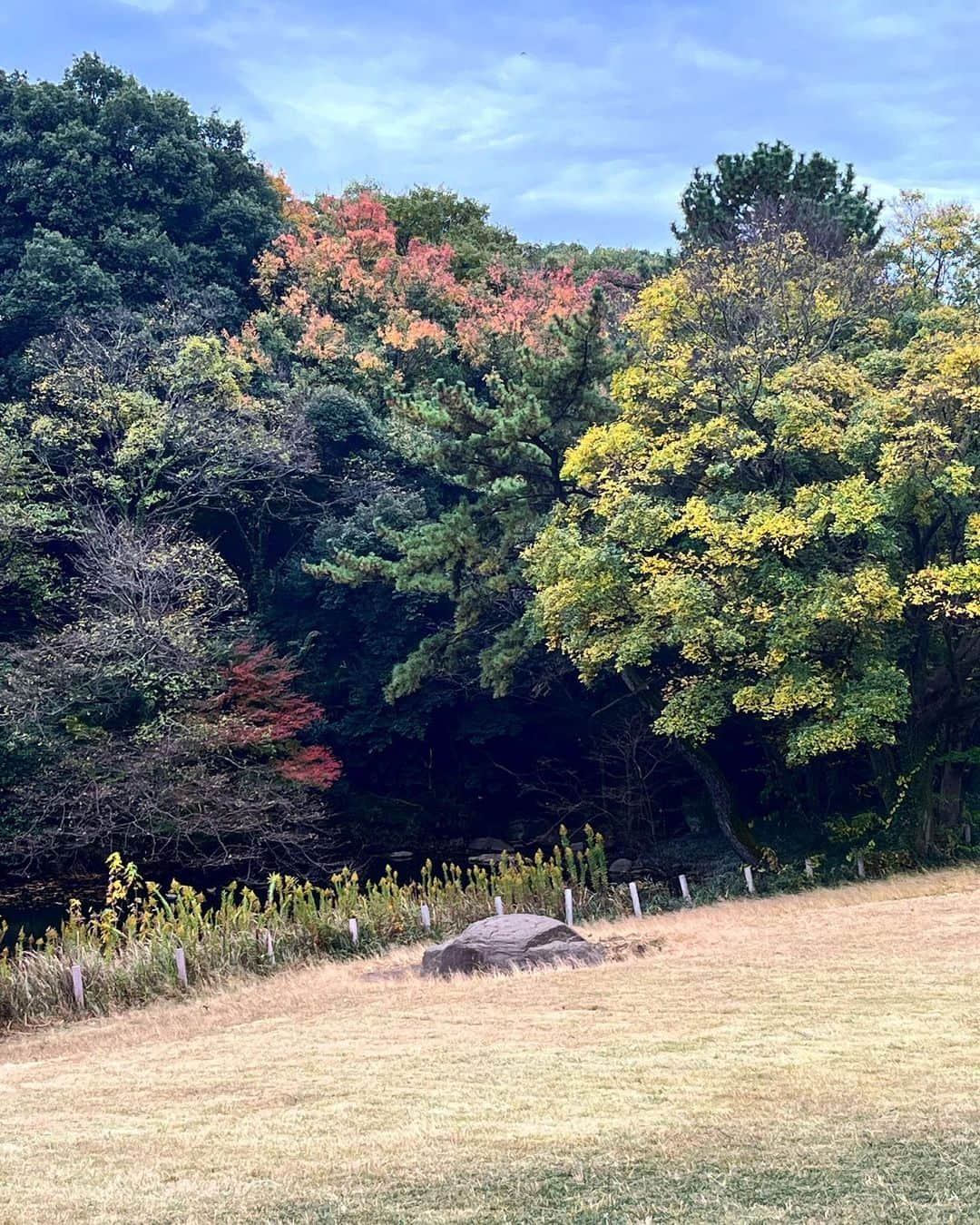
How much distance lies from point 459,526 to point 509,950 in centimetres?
1011

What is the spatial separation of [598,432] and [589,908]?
7777mm

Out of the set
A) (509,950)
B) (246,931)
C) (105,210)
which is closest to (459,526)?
(246,931)

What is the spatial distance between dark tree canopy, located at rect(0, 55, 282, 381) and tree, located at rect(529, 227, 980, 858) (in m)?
13.9

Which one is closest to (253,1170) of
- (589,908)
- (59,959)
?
(59,959)

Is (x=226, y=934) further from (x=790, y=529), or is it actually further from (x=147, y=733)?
(x=790, y=529)

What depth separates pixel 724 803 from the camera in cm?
2055

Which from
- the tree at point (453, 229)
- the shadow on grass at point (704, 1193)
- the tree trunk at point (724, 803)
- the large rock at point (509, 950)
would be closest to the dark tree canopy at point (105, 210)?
the tree at point (453, 229)

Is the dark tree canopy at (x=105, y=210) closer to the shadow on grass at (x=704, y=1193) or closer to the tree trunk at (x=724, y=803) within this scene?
the tree trunk at (x=724, y=803)

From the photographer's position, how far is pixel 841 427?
60.5 ft

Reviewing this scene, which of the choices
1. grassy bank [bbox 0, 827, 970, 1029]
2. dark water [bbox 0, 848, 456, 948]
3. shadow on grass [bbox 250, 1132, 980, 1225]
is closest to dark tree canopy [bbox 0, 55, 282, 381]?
dark water [bbox 0, 848, 456, 948]

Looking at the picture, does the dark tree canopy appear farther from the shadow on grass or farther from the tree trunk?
the shadow on grass

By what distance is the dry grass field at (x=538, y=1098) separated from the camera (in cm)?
554

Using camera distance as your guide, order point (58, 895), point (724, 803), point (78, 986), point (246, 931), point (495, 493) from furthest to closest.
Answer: point (58, 895) < point (495, 493) < point (724, 803) < point (246, 931) < point (78, 986)

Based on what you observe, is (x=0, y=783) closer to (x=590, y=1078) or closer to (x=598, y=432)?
(x=598, y=432)
